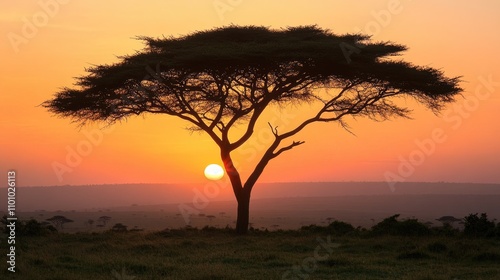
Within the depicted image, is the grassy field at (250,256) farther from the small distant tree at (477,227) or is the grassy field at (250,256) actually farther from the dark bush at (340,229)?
the small distant tree at (477,227)

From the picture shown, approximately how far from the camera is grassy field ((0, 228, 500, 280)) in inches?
739

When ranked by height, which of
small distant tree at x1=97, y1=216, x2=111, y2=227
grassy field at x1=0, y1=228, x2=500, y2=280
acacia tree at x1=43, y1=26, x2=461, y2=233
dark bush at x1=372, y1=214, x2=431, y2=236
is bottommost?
grassy field at x1=0, y1=228, x2=500, y2=280

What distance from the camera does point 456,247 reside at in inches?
914

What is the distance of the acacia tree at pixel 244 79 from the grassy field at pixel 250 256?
4.79 m

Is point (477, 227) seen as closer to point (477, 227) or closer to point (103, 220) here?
point (477, 227)

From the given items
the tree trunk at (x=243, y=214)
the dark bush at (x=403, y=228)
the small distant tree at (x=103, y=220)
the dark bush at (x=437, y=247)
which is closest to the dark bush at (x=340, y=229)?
the dark bush at (x=403, y=228)

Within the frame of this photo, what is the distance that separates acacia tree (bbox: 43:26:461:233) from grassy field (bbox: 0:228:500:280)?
4.79m

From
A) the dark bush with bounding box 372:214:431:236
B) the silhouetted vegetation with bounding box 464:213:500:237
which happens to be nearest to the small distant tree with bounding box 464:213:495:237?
the silhouetted vegetation with bounding box 464:213:500:237

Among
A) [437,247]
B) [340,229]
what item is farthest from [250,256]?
[340,229]

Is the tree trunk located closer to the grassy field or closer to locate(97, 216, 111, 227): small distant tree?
the grassy field

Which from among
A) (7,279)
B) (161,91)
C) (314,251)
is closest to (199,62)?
(161,91)

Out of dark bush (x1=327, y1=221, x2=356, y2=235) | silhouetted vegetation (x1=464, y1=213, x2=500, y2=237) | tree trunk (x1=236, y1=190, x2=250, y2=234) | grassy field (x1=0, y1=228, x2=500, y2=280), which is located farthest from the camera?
tree trunk (x1=236, y1=190, x2=250, y2=234)

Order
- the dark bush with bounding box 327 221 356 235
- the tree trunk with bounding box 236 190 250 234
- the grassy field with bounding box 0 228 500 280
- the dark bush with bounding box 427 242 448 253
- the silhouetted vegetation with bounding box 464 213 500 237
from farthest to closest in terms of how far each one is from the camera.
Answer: the tree trunk with bounding box 236 190 250 234, the dark bush with bounding box 327 221 356 235, the silhouetted vegetation with bounding box 464 213 500 237, the dark bush with bounding box 427 242 448 253, the grassy field with bounding box 0 228 500 280

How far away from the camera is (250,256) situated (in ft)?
72.2
